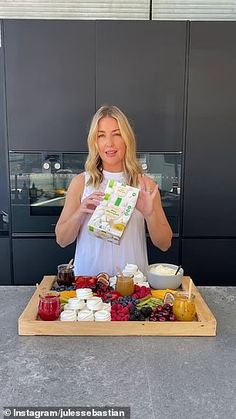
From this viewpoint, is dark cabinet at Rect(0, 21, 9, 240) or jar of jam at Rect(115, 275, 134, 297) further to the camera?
dark cabinet at Rect(0, 21, 9, 240)

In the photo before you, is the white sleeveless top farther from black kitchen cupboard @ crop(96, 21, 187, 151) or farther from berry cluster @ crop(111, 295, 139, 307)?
black kitchen cupboard @ crop(96, 21, 187, 151)

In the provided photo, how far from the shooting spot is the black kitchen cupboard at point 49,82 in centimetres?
231

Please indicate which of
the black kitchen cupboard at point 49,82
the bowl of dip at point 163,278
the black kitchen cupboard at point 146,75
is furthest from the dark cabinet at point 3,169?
the bowl of dip at point 163,278

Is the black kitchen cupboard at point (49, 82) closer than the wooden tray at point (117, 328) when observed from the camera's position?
No

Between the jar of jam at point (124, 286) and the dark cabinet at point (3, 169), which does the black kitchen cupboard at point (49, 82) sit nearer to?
the dark cabinet at point (3, 169)

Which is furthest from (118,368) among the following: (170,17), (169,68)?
(170,17)

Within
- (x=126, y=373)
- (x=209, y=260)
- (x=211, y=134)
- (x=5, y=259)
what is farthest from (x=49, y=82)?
(x=126, y=373)

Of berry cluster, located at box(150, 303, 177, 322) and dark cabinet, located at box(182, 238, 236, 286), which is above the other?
berry cluster, located at box(150, 303, 177, 322)

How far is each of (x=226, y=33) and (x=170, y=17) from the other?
1.73ft

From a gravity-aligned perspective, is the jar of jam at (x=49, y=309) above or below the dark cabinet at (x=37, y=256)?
above

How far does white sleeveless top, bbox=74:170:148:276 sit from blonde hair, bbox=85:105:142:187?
1.0 inches

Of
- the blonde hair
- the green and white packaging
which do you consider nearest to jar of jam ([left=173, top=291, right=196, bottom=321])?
the green and white packaging

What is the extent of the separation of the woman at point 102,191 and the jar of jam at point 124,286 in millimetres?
270

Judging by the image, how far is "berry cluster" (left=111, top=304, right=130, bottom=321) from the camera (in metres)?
1.10
